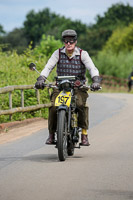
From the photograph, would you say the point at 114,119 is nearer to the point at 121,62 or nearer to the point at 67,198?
the point at 67,198

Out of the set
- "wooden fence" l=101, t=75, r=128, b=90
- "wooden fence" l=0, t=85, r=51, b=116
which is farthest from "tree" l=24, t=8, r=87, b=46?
"wooden fence" l=0, t=85, r=51, b=116

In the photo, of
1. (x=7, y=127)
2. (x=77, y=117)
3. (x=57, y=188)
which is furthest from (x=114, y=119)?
(x=57, y=188)

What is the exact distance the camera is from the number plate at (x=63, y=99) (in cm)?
855

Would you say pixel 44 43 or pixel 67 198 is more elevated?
pixel 44 43

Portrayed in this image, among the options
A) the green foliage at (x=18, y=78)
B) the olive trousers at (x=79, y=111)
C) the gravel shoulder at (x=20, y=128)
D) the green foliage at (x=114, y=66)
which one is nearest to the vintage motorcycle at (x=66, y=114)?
the olive trousers at (x=79, y=111)

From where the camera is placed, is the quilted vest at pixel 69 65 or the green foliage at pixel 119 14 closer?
the quilted vest at pixel 69 65

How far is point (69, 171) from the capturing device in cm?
767

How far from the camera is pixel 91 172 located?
7605 millimetres

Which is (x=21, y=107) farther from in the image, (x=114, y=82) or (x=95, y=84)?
(x=114, y=82)

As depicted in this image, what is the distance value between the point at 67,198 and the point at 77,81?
2967 mm

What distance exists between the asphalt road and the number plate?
0.86 metres

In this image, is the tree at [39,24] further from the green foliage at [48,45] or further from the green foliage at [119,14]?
the green foliage at [48,45]

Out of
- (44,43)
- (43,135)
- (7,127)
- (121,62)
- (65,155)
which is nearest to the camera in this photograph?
(65,155)

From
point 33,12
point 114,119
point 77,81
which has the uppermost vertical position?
point 33,12
